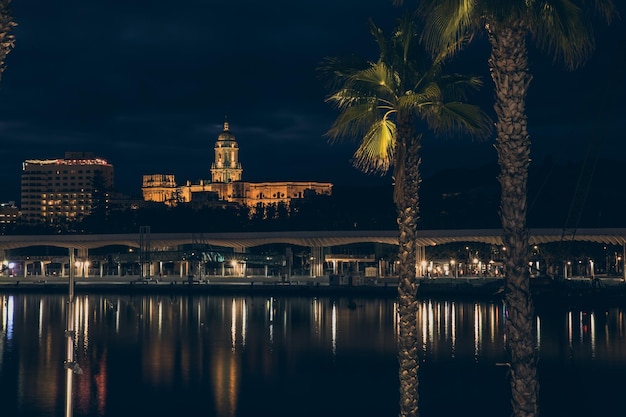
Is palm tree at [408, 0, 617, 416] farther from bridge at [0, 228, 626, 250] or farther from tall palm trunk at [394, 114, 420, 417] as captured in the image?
bridge at [0, 228, 626, 250]

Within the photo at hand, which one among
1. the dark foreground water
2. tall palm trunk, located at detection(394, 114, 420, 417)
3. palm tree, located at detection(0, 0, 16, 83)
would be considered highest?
palm tree, located at detection(0, 0, 16, 83)

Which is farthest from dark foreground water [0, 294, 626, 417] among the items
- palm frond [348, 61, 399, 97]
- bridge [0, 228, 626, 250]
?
bridge [0, 228, 626, 250]

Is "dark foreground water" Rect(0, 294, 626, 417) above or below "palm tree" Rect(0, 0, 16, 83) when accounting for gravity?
below

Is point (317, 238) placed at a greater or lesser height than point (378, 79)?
lesser

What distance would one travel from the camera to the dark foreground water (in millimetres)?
56094

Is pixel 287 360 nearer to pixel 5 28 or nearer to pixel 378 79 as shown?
pixel 378 79

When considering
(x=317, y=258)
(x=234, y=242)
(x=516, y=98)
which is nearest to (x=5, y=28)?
(x=516, y=98)

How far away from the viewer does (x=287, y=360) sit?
243ft

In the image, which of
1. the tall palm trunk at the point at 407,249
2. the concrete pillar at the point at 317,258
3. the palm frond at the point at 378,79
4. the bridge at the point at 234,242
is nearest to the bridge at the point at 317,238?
the bridge at the point at 234,242

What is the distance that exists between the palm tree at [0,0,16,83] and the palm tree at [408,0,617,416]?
792 centimetres

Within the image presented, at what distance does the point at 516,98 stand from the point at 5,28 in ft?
32.0

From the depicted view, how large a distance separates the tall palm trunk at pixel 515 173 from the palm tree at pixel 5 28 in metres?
9.28

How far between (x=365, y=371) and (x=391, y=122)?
43.7 meters

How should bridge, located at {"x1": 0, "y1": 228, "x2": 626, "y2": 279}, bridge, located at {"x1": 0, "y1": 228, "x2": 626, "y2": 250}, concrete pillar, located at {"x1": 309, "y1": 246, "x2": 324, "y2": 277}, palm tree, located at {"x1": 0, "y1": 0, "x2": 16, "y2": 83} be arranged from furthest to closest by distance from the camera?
concrete pillar, located at {"x1": 309, "y1": 246, "x2": 324, "y2": 277}
bridge, located at {"x1": 0, "y1": 228, "x2": 626, "y2": 279}
bridge, located at {"x1": 0, "y1": 228, "x2": 626, "y2": 250}
palm tree, located at {"x1": 0, "y1": 0, "x2": 16, "y2": 83}
